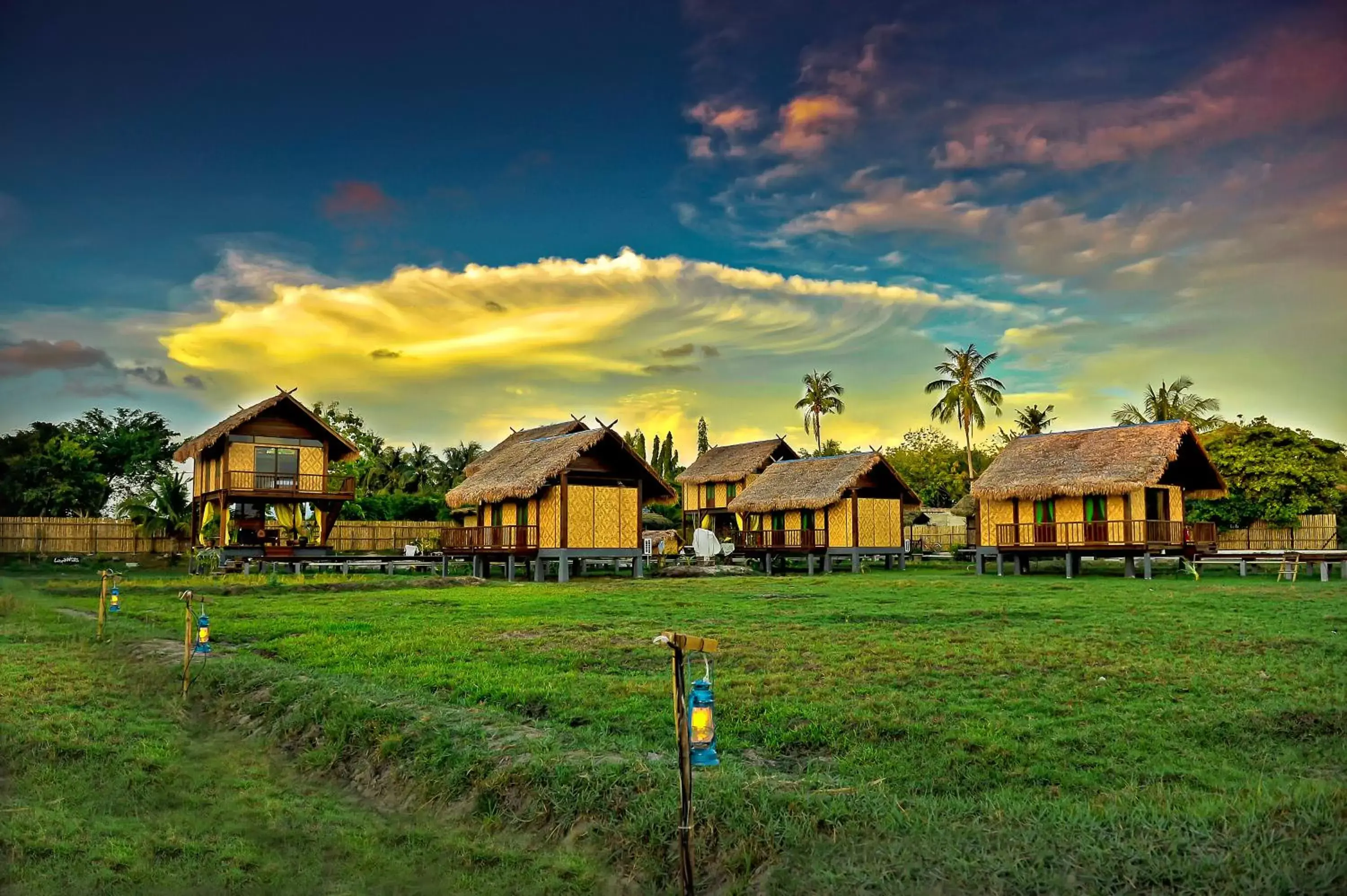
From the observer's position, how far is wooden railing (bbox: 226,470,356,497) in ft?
108

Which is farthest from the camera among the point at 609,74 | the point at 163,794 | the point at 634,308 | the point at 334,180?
the point at 634,308

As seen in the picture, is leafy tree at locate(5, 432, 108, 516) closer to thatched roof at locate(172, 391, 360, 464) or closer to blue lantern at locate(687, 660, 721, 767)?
thatched roof at locate(172, 391, 360, 464)

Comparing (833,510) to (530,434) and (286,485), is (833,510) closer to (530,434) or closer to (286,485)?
(530,434)

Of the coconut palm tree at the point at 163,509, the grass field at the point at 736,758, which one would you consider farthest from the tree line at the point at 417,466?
the grass field at the point at 736,758

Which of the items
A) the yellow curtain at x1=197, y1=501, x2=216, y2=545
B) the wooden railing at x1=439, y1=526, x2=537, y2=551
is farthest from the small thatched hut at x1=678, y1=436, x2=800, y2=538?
the yellow curtain at x1=197, y1=501, x2=216, y2=545

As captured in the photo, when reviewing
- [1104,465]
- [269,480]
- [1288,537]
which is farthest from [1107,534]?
[269,480]

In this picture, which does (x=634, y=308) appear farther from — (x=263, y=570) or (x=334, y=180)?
(x=263, y=570)

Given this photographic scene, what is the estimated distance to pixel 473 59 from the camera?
10.4 meters

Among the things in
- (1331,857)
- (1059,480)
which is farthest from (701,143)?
(1059,480)

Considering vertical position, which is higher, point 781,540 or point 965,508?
point 965,508

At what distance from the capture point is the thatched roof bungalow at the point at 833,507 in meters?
35.9

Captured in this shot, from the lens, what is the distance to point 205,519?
34.6 metres

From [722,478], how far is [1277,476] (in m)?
23.8

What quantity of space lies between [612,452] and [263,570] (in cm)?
1219
